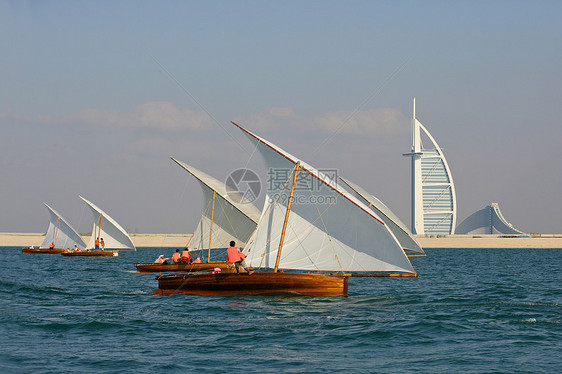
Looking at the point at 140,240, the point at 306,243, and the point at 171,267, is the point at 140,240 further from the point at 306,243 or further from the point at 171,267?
the point at 306,243

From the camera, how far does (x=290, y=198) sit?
30188 mm

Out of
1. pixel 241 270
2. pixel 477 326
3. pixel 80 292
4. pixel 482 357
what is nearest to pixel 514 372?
pixel 482 357

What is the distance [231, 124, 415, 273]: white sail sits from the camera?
27609mm

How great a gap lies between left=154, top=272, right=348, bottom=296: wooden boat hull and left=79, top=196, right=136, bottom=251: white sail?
187 ft

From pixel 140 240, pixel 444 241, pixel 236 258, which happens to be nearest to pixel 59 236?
pixel 236 258

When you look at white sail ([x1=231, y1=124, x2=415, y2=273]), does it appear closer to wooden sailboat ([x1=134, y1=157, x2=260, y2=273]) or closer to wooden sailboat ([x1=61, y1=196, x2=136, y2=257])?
wooden sailboat ([x1=134, y1=157, x2=260, y2=273])

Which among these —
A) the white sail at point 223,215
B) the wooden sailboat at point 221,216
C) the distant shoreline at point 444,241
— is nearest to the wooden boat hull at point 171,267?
the wooden sailboat at point 221,216

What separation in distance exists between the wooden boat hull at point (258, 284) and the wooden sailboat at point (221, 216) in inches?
934

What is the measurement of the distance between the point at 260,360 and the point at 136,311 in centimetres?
1030

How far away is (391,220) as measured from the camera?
6222 centimetres

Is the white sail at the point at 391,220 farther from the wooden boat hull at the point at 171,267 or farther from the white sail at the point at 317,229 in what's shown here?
the white sail at the point at 317,229

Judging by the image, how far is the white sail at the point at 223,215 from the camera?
55781mm

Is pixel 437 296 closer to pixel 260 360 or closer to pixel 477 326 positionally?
pixel 477 326

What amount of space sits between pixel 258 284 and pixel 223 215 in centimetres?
2727
